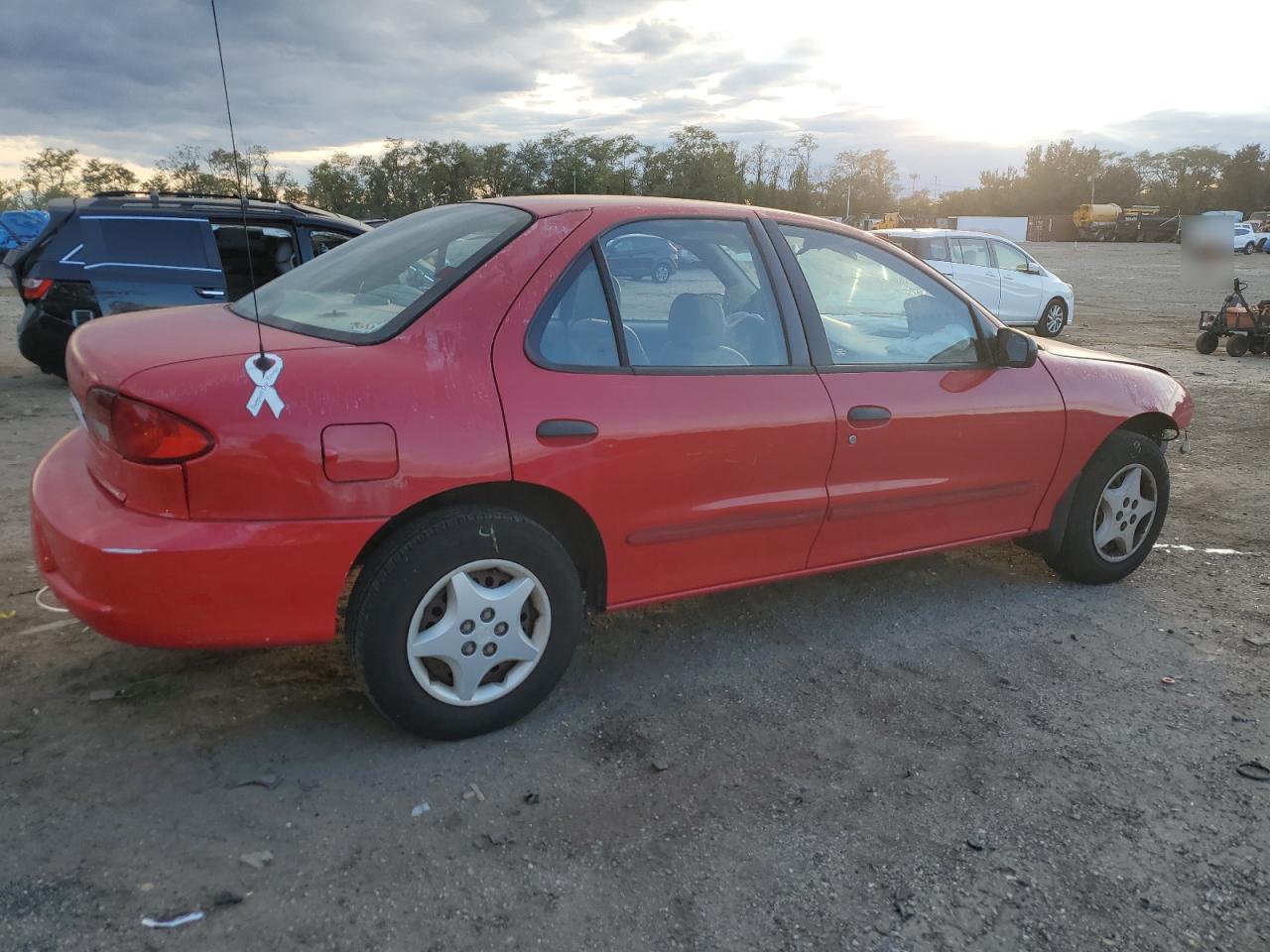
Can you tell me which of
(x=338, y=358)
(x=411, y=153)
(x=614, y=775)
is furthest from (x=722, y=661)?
(x=411, y=153)

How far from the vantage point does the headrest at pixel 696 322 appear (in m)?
3.18

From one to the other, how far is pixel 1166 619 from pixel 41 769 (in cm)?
424

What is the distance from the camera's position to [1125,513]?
4.27 meters

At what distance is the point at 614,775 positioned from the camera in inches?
109

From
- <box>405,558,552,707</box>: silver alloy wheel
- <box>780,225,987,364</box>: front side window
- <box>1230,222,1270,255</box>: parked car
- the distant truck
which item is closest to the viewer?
<box>405,558,552,707</box>: silver alloy wheel

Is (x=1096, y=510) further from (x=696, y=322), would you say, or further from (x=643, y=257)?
(x=643, y=257)

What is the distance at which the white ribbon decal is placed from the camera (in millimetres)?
2430

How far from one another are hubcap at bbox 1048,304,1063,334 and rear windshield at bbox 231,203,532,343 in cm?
1393

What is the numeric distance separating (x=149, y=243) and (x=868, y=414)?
6956 mm

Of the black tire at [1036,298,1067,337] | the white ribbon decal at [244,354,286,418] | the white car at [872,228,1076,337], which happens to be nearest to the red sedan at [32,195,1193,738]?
the white ribbon decal at [244,354,286,418]

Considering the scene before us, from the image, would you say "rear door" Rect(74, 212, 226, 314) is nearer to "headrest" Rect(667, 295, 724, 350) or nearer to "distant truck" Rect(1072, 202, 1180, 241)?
"headrest" Rect(667, 295, 724, 350)

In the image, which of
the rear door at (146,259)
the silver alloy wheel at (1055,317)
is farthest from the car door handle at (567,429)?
the silver alloy wheel at (1055,317)

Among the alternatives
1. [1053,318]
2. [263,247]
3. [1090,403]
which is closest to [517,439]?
[1090,403]

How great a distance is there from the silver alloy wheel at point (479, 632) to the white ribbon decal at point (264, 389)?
0.67 meters
